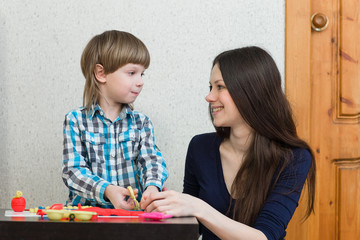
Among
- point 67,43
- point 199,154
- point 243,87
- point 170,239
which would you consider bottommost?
point 170,239

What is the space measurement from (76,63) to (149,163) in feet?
2.24

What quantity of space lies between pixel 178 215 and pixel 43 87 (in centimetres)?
119

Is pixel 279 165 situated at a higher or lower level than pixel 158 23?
lower

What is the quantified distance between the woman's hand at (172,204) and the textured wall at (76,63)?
0.91 m

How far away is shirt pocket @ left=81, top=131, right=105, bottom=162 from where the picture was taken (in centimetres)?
146

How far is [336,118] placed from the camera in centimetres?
204

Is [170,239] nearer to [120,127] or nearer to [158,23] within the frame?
[120,127]

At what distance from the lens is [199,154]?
152cm

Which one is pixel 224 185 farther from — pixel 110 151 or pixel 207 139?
pixel 110 151

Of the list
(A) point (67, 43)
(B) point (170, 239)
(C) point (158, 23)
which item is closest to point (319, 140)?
(C) point (158, 23)

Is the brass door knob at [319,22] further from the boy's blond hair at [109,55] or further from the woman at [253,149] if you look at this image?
the boy's blond hair at [109,55]

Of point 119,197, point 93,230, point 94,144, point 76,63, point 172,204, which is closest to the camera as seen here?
point 93,230

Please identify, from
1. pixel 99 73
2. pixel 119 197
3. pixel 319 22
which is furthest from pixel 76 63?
pixel 319 22

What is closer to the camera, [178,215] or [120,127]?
[178,215]
